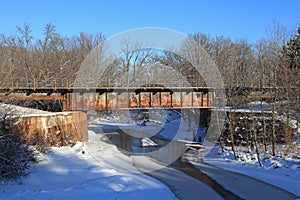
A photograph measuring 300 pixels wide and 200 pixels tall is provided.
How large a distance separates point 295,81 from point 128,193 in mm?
13538

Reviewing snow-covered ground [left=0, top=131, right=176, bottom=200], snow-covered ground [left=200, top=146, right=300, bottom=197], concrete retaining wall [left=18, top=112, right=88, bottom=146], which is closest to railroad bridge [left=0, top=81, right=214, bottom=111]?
concrete retaining wall [left=18, top=112, right=88, bottom=146]

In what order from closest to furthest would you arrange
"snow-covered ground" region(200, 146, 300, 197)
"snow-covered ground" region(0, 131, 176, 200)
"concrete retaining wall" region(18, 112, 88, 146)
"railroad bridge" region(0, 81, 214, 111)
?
1. "snow-covered ground" region(0, 131, 176, 200)
2. "snow-covered ground" region(200, 146, 300, 197)
3. "concrete retaining wall" region(18, 112, 88, 146)
4. "railroad bridge" region(0, 81, 214, 111)

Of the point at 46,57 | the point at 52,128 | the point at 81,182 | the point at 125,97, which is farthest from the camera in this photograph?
the point at 46,57

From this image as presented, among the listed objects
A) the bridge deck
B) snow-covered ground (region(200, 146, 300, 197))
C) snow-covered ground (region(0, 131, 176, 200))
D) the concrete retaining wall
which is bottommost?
snow-covered ground (region(200, 146, 300, 197))

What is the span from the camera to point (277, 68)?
816 inches

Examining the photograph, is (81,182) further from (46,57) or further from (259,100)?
(46,57)

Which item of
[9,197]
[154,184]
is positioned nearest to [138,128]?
[154,184]

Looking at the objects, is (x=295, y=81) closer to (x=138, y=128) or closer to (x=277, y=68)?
(x=277, y=68)

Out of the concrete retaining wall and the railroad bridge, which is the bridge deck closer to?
the railroad bridge

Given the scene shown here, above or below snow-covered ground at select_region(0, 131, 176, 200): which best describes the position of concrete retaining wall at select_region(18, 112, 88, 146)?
above

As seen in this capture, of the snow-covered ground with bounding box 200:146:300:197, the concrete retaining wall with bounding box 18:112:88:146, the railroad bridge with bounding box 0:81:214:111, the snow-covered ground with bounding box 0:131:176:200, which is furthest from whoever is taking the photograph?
the railroad bridge with bounding box 0:81:214:111

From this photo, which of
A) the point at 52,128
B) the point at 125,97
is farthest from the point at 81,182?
the point at 125,97

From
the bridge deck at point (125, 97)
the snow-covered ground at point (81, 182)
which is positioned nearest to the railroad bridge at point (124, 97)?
the bridge deck at point (125, 97)

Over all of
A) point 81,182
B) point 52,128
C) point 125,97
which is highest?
point 125,97
